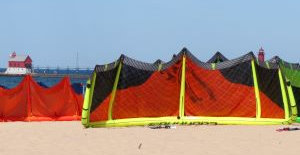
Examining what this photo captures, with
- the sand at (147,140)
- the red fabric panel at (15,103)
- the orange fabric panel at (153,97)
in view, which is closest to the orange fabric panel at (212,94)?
the orange fabric panel at (153,97)

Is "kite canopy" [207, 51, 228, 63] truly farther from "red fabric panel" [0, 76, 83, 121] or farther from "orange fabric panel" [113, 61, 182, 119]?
"red fabric panel" [0, 76, 83, 121]

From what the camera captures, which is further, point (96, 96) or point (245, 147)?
point (96, 96)

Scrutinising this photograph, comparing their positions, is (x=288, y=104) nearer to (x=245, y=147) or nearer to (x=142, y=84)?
(x=142, y=84)

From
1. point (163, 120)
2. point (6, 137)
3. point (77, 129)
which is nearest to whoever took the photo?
point (6, 137)

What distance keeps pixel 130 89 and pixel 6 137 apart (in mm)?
5092

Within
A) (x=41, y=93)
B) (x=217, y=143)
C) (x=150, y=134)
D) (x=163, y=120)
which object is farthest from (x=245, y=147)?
(x=41, y=93)

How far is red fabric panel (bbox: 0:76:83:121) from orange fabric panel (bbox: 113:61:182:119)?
11.6ft

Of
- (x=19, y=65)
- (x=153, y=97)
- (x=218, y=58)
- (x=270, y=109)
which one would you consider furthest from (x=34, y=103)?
(x=19, y=65)

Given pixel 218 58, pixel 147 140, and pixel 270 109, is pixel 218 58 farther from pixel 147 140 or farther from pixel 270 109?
pixel 147 140

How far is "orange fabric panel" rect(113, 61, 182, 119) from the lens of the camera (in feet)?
62.9

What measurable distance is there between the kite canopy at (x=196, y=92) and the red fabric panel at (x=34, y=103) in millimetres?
3630

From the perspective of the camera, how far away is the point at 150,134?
16281mm

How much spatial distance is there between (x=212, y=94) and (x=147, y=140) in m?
5.48

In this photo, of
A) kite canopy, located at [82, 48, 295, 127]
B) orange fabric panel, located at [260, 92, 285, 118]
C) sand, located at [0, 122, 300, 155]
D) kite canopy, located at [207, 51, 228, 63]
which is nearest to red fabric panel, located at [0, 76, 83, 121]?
sand, located at [0, 122, 300, 155]
